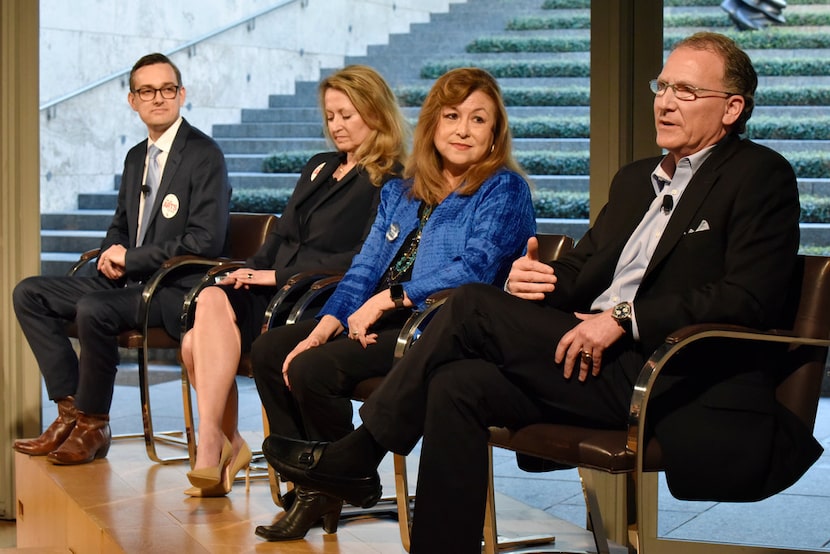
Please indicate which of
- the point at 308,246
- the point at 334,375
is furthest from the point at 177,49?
the point at 334,375

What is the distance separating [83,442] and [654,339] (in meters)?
2.23

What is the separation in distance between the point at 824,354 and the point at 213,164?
224 cm

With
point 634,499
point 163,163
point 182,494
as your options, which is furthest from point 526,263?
point 163,163

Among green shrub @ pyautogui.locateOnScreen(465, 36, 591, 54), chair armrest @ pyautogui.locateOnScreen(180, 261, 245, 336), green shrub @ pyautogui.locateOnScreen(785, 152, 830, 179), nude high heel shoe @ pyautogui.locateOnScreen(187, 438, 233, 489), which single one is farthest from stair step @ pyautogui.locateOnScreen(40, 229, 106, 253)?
green shrub @ pyautogui.locateOnScreen(785, 152, 830, 179)

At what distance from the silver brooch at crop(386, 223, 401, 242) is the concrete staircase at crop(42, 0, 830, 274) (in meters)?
0.62

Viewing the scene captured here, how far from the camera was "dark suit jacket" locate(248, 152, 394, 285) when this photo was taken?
358 cm

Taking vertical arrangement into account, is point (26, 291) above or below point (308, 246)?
below

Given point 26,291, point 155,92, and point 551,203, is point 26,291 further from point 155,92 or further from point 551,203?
point 551,203

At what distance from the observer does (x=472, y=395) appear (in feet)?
8.00

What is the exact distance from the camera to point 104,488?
12.0 feet

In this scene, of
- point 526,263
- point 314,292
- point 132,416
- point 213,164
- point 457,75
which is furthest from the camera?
point 132,416

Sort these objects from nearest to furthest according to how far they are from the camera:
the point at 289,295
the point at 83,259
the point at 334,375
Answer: the point at 334,375
the point at 289,295
the point at 83,259

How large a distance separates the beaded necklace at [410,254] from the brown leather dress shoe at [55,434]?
4.52 ft

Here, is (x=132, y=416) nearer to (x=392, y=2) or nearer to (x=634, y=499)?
(x=392, y=2)
